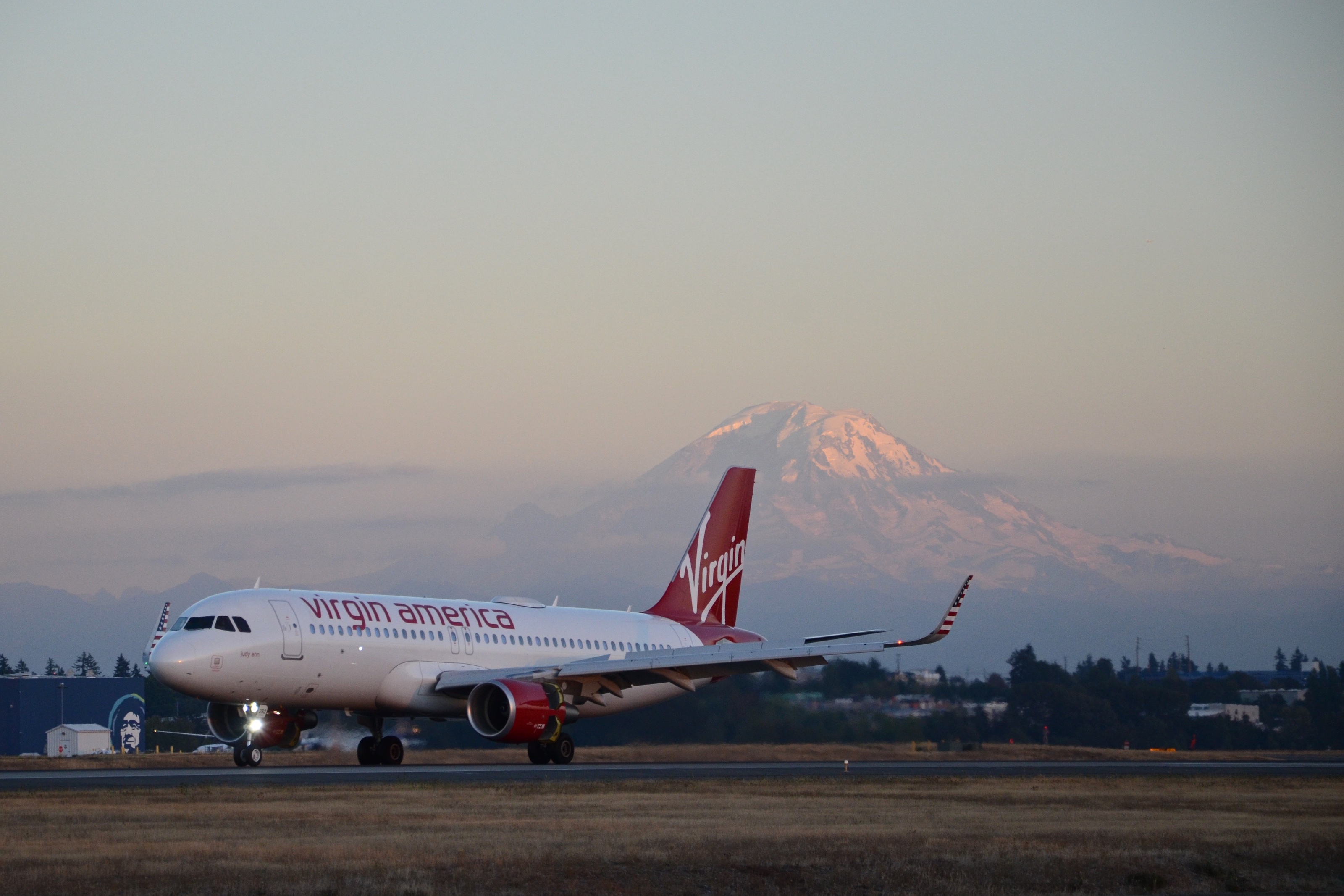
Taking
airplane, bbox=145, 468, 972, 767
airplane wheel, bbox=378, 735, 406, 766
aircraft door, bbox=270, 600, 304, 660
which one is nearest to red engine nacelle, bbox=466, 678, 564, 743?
airplane, bbox=145, 468, 972, 767

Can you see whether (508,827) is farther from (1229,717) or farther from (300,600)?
(1229,717)

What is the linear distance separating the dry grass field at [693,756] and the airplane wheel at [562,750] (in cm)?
229

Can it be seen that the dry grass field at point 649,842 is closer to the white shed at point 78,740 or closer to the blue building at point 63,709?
the white shed at point 78,740

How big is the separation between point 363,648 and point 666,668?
7.53 metres

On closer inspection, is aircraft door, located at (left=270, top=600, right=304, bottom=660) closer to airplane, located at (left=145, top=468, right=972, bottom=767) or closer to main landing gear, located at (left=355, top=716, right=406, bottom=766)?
airplane, located at (left=145, top=468, right=972, bottom=767)

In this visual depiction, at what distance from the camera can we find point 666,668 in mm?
39406

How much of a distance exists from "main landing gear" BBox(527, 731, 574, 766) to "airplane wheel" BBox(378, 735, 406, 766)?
3469mm

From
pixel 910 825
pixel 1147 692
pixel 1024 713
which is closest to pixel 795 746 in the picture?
pixel 1024 713

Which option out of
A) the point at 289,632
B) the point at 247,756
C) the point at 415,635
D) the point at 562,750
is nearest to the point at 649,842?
the point at 289,632

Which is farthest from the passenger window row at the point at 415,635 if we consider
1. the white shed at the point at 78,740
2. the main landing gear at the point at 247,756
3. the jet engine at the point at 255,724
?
the white shed at the point at 78,740

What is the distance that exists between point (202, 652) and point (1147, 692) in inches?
1405

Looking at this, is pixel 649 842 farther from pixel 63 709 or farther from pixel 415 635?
pixel 63 709

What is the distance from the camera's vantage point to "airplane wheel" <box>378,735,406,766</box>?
4012 cm

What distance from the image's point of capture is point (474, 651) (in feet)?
134
